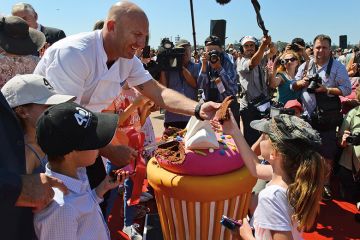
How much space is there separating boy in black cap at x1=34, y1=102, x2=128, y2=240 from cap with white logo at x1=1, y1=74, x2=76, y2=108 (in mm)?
243

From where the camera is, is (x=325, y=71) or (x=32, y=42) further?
(x=325, y=71)

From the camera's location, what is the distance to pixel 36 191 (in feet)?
3.66

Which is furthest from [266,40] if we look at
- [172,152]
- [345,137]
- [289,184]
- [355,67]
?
[355,67]

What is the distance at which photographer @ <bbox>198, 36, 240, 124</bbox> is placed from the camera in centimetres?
404

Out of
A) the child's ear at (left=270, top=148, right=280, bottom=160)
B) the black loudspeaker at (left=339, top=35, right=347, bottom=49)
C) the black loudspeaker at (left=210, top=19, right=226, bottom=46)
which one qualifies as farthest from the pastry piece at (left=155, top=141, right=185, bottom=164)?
the black loudspeaker at (left=339, top=35, right=347, bottom=49)

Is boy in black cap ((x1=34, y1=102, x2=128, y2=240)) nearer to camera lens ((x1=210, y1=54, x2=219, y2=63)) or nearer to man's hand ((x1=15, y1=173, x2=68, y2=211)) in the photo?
man's hand ((x1=15, y1=173, x2=68, y2=211))

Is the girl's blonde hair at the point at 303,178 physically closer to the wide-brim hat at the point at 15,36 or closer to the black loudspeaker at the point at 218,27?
the wide-brim hat at the point at 15,36

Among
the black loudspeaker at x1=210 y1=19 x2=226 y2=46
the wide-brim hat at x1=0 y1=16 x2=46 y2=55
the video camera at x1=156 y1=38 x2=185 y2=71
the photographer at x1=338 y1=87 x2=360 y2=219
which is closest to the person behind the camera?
the wide-brim hat at x1=0 y1=16 x2=46 y2=55

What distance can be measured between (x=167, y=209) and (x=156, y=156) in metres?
0.37

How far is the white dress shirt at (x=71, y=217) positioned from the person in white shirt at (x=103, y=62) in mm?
478

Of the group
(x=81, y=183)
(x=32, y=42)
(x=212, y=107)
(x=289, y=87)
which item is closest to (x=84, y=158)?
(x=81, y=183)

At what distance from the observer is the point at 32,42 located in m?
2.38

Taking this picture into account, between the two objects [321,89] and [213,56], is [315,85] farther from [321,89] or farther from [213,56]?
[213,56]

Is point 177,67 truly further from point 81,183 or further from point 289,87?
point 81,183
